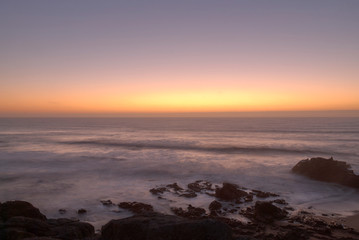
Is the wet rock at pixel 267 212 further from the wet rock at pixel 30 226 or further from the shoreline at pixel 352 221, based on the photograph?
the wet rock at pixel 30 226

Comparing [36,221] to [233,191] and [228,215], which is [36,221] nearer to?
[228,215]

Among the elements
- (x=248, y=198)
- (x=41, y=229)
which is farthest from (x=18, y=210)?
(x=248, y=198)

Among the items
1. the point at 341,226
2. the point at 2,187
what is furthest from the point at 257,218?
the point at 2,187

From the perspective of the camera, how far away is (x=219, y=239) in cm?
641

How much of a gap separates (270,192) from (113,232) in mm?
14388

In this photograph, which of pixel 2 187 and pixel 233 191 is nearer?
pixel 233 191

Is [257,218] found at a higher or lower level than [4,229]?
lower

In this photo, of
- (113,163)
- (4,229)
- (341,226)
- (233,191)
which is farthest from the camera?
(113,163)

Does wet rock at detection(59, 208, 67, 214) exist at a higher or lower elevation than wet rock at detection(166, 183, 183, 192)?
higher

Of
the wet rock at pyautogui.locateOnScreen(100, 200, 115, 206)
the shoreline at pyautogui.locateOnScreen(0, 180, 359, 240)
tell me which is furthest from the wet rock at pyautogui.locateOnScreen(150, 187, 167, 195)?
the wet rock at pyautogui.locateOnScreen(100, 200, 115, 206)

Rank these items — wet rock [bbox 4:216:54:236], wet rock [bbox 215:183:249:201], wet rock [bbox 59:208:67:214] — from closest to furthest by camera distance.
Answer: wet rock [bbox 4:216:54:236], wet rock [bbox 59:208:67:214], wet rock [bbox 215:183:249:201]

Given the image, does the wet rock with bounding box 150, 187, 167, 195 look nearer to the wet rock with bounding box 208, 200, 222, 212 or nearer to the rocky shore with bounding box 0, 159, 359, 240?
the rocky shore with bounding box 0, 159, 359, 240

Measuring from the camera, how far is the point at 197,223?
6711 mm

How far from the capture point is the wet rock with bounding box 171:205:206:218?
13.2 m
